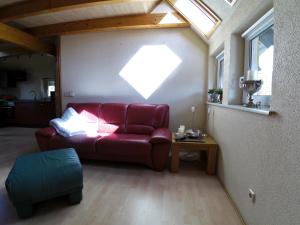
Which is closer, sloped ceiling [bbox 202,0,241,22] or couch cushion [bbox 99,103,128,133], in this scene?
sloped ceiling [bbox 202,0,241,22]

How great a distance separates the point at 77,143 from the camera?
2.88 meters

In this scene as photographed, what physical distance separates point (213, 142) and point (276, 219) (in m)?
1.55

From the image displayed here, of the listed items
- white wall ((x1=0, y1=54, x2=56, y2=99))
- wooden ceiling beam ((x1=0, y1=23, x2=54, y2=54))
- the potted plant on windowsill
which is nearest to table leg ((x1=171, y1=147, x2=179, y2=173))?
the potted plant on windowsill

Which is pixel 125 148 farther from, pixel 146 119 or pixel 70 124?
pixel 70 124

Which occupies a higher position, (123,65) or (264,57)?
(123,65)

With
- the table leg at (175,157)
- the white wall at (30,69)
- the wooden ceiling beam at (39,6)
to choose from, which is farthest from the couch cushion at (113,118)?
the white wall at (30,69)

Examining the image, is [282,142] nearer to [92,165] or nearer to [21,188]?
[21,188]

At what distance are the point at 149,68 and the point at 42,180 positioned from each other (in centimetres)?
270

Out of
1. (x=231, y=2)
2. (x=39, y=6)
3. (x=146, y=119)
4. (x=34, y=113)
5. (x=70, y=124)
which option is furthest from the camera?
(x=34, y=113)

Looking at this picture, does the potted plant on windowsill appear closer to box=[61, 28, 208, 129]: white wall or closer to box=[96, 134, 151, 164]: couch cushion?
box=[61, 28, 208, 129]: white wall

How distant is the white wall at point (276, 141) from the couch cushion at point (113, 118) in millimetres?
2070

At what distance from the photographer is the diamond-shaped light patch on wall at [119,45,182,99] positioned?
11.7ft

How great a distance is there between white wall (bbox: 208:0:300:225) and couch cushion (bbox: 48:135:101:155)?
207 centimetres

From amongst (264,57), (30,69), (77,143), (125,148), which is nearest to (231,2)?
(264,57)
